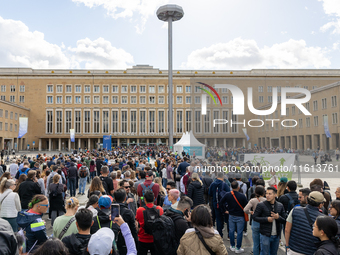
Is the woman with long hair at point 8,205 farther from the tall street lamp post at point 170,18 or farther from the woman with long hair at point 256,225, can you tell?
the tall street lamp post at point 170,18

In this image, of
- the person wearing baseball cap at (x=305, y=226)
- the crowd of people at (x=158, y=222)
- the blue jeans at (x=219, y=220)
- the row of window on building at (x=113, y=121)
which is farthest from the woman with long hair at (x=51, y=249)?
the row of window on building at (x=113, y=121)

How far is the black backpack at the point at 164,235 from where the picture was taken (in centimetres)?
357

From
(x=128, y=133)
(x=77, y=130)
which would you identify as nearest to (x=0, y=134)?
(x=77, y=130)

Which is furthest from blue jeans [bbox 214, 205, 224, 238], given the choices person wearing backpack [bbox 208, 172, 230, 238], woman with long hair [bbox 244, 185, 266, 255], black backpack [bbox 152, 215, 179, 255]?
black backpack [bbox 152, 215, 179, 255]

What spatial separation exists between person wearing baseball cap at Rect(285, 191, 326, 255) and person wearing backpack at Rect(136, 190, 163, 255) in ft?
6.41

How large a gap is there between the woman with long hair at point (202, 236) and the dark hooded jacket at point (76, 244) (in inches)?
40.7

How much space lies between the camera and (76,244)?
8.93ft

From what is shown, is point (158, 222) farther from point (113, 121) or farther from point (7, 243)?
point (113, 121)

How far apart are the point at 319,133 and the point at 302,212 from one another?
293 inches

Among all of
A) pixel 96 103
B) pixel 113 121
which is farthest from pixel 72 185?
pixel 96 103

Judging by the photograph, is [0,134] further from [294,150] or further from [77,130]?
[294,150]

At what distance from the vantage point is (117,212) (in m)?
3.35

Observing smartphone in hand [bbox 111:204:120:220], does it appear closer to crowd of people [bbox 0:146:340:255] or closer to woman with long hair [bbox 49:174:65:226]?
crowd of people [bbox 0:146:340:255]

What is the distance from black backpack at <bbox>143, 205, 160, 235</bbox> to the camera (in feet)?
12.8
